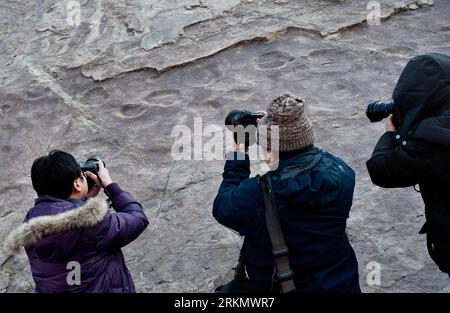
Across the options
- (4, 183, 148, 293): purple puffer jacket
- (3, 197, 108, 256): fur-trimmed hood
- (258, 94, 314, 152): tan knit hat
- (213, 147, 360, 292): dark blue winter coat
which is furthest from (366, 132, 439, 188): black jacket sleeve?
(3, 197, 108, 256): fur-trimmed hood

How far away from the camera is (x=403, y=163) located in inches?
87.6

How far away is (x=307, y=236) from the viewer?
86.3 inches

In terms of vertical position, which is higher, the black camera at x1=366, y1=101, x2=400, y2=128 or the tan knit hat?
the tan knit hat

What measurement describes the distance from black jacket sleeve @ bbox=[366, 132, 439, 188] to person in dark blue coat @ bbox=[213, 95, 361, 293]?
132 mm

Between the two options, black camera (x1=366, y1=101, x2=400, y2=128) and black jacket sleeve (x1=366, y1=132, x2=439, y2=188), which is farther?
black camera (x1=366, y1=101, x2=400, y2=128)

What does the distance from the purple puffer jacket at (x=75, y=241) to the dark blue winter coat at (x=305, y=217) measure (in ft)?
1.39

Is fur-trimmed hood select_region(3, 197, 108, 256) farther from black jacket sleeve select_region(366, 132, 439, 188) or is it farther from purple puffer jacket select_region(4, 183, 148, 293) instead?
black jacket sleeve select_region(366, 132, 439, 188)

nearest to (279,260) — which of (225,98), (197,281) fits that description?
(197,281)

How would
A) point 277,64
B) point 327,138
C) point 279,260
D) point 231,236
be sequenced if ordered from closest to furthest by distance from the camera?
point 279,260 → point 231,236 → point 327,138 → point 277,64

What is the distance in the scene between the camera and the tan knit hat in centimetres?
217

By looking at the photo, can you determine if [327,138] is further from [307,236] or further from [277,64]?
[307,236]

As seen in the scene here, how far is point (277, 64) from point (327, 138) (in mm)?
1205

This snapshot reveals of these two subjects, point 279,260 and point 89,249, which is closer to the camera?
point 279,260
